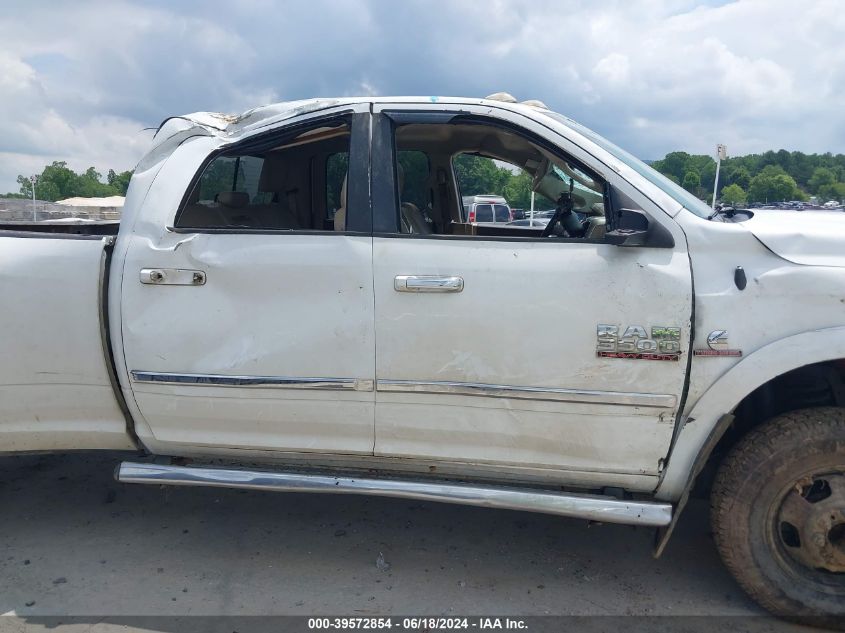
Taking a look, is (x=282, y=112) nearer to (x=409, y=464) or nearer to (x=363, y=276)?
(x=363, y=276)

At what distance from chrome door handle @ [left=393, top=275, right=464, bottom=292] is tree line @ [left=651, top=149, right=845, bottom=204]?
14630mm

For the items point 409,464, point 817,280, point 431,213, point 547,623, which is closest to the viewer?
point 817,280

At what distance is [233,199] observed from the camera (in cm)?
374

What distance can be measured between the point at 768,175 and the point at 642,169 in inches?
1172

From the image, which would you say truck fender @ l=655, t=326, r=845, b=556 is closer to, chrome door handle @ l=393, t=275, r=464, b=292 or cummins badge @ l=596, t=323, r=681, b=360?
cummins badge @ l=596, t=323, r=681, b=360

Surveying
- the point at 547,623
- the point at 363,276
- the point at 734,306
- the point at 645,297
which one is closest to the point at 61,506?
the point at 363,276

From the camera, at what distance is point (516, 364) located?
2666mm

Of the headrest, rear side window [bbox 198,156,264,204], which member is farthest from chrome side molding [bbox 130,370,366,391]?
the headrest

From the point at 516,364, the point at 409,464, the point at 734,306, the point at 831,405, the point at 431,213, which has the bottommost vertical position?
the point at 409,464

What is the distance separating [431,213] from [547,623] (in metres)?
2.86

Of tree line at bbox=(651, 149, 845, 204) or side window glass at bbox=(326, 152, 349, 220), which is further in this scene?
tree line at bbox=(651, 149, 845, 204)

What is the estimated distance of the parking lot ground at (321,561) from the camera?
2834 mm

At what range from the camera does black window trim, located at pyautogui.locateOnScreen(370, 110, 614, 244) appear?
278 centimetres

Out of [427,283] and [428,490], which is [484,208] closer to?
[427,283]
